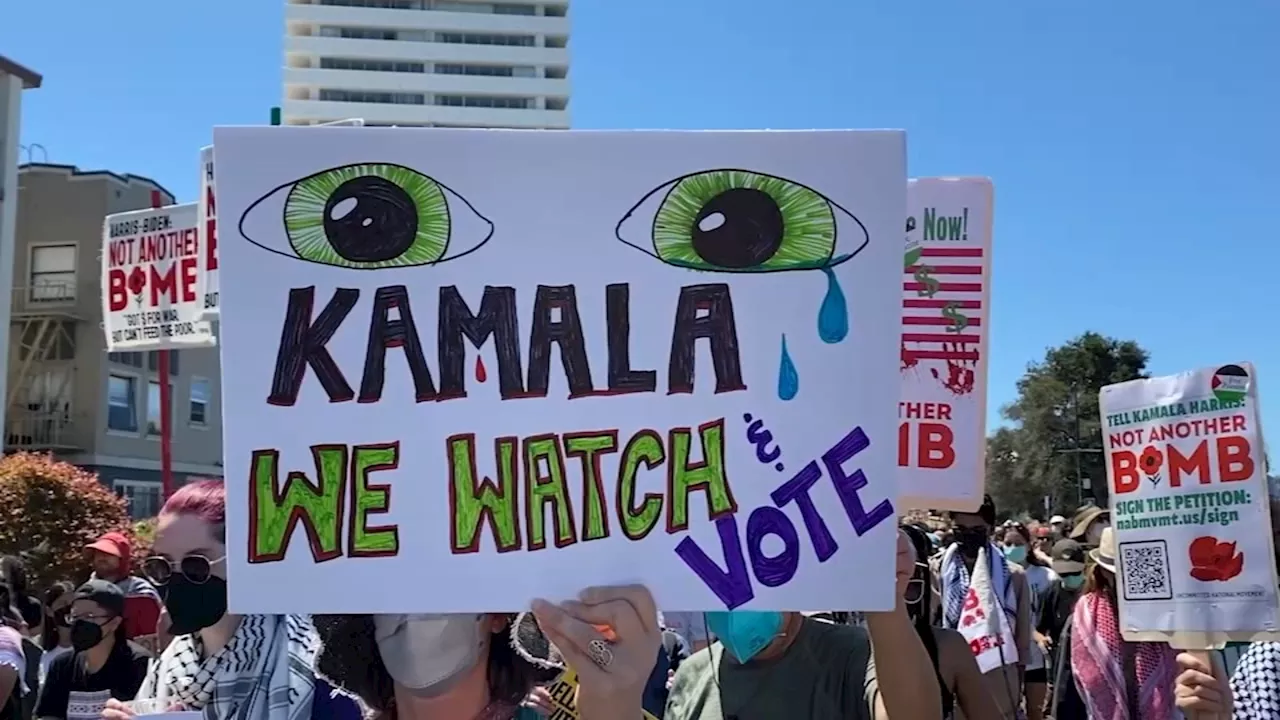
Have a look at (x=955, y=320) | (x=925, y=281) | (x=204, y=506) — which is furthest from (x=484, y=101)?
(x=204, y=506)

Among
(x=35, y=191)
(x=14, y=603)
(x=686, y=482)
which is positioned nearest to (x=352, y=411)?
(x=686, y=482)

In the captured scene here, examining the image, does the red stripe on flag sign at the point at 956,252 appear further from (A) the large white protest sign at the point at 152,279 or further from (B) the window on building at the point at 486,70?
(B) the window on building at the point at 486,70

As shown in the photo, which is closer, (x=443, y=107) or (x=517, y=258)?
(x=517, y=258)

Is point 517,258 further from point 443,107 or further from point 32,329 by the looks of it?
point 443,107

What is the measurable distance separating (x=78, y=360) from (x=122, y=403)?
151 cm

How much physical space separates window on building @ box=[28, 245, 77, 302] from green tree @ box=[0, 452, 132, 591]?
57.7ft

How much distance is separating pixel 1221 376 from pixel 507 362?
6.94 ft

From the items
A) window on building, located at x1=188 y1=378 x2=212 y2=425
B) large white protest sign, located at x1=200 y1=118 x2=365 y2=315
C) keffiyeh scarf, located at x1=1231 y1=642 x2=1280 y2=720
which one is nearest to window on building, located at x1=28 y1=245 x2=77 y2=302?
window on building, located at x1=188 y1=378 x2=212 y2=425

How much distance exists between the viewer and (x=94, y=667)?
476 centimetres

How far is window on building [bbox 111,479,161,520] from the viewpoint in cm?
3003

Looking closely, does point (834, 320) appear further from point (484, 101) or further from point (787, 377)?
point (484, 101)

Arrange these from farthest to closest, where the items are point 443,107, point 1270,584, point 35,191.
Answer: point 443,107, point 35,191, point 1270,584

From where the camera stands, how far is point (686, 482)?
2.01 meters

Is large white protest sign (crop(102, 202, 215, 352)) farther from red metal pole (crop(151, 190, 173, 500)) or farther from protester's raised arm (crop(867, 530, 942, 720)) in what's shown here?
protester's raised arm (crop(867, 530, 942, 720))
